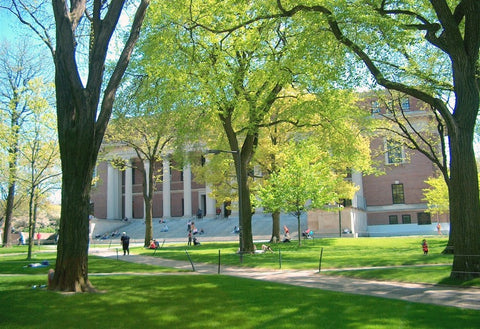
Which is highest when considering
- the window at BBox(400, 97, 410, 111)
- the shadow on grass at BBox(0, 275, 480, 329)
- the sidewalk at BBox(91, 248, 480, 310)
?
the window at BBox(400, 97, 410, 111)

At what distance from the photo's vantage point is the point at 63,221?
37.5ft

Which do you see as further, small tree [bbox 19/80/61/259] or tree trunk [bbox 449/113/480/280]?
small tree [bbox 19/80/61/259]

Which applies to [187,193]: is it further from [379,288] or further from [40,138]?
[379,288]

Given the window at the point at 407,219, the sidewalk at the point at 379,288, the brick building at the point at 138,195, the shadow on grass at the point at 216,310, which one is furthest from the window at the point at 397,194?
the shadow on grass at the point at 216,310

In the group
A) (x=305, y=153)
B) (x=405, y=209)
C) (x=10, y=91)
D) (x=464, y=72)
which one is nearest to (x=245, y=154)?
(x=305, y=153)

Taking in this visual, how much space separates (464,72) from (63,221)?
1255 cm

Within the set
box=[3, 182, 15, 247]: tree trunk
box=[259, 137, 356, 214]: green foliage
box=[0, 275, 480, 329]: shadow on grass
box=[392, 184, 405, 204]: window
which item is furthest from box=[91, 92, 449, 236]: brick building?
box=[0, 275, 480, 329]: shadow on grass

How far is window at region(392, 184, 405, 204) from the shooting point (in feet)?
196

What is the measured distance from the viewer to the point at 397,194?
6003 cm

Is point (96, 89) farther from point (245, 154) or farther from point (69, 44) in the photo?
point (245, 154)

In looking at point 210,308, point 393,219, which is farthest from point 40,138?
point 393,219

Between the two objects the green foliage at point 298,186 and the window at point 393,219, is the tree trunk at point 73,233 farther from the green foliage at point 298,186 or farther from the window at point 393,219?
the window at point 393,219

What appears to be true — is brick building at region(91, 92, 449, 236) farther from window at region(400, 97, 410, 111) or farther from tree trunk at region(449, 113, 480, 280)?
tree trunk at region(449, 113, 480, 280)

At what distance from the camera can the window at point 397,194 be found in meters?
59.7
